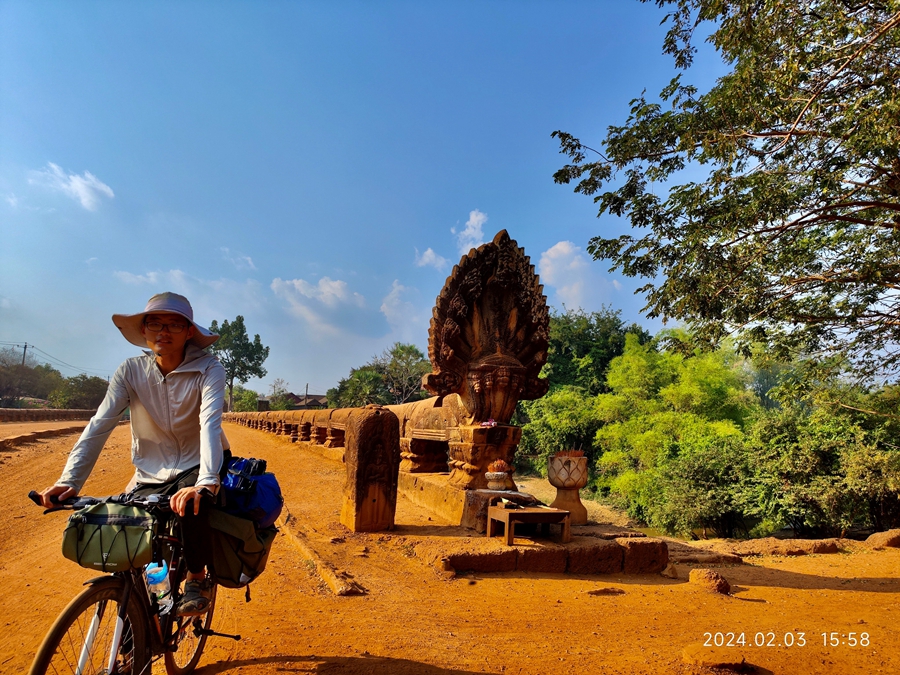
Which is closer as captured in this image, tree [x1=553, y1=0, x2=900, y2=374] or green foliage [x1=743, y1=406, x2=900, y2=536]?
tree [x1=553, y1=0, x2=900, y2=374]

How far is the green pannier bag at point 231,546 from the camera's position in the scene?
1.96 metres

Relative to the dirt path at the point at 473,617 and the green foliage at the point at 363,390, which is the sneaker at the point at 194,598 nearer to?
the dirt path at the point at 473,617

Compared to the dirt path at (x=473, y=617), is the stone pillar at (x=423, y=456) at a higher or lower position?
higher

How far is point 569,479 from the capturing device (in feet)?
17.8

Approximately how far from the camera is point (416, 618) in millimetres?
3123

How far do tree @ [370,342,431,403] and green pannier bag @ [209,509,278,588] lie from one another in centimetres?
3339

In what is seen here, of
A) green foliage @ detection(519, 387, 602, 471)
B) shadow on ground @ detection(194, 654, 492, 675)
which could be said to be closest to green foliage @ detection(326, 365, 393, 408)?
green foliage @ detection(519, 387, 602, 471)

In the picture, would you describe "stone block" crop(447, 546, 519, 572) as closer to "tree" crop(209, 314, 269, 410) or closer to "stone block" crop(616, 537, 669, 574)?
"stone block" crop(616, 537, 669, 574)

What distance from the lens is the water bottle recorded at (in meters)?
2.05

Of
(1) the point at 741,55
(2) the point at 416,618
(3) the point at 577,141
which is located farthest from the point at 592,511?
(2) the point at 416,618

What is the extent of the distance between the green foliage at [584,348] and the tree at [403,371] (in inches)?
478

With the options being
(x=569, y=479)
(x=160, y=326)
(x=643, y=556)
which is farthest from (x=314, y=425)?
(x=160, y=326)

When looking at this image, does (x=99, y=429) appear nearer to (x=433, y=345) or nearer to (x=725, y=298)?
(x=433, y=345)

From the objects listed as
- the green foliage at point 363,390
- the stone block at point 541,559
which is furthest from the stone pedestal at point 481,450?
the green foliage at point 363,390
